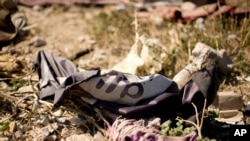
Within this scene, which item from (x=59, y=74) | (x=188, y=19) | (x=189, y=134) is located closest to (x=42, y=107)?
(x=59, y=74)

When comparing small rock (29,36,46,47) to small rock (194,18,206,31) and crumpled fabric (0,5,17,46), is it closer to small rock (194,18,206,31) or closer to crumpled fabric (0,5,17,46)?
crumpled fabric (0,5,17,46)

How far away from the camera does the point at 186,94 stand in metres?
3.00

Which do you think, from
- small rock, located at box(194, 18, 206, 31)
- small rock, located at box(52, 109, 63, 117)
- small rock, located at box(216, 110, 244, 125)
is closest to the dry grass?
small rock, located at box(194, 18, 206, 31)

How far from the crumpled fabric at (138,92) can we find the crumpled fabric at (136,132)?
0.08 meters

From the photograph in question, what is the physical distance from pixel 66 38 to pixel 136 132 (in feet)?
7.81

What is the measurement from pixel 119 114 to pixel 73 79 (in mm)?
387

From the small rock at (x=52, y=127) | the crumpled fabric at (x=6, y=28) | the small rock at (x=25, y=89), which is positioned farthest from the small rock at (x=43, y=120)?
the crumpled fabric at (x=6, y=28)

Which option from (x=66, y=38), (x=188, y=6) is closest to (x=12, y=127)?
(x=66, y=38)

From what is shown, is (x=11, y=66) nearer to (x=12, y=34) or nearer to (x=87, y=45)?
(x=12, y=34)

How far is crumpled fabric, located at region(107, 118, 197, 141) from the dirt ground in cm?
101

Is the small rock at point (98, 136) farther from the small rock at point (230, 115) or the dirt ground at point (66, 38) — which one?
the dirt ground at point (66, 38)

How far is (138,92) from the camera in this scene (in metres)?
3.08

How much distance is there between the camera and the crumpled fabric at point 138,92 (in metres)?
2.97

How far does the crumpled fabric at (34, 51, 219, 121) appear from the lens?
2.97m
